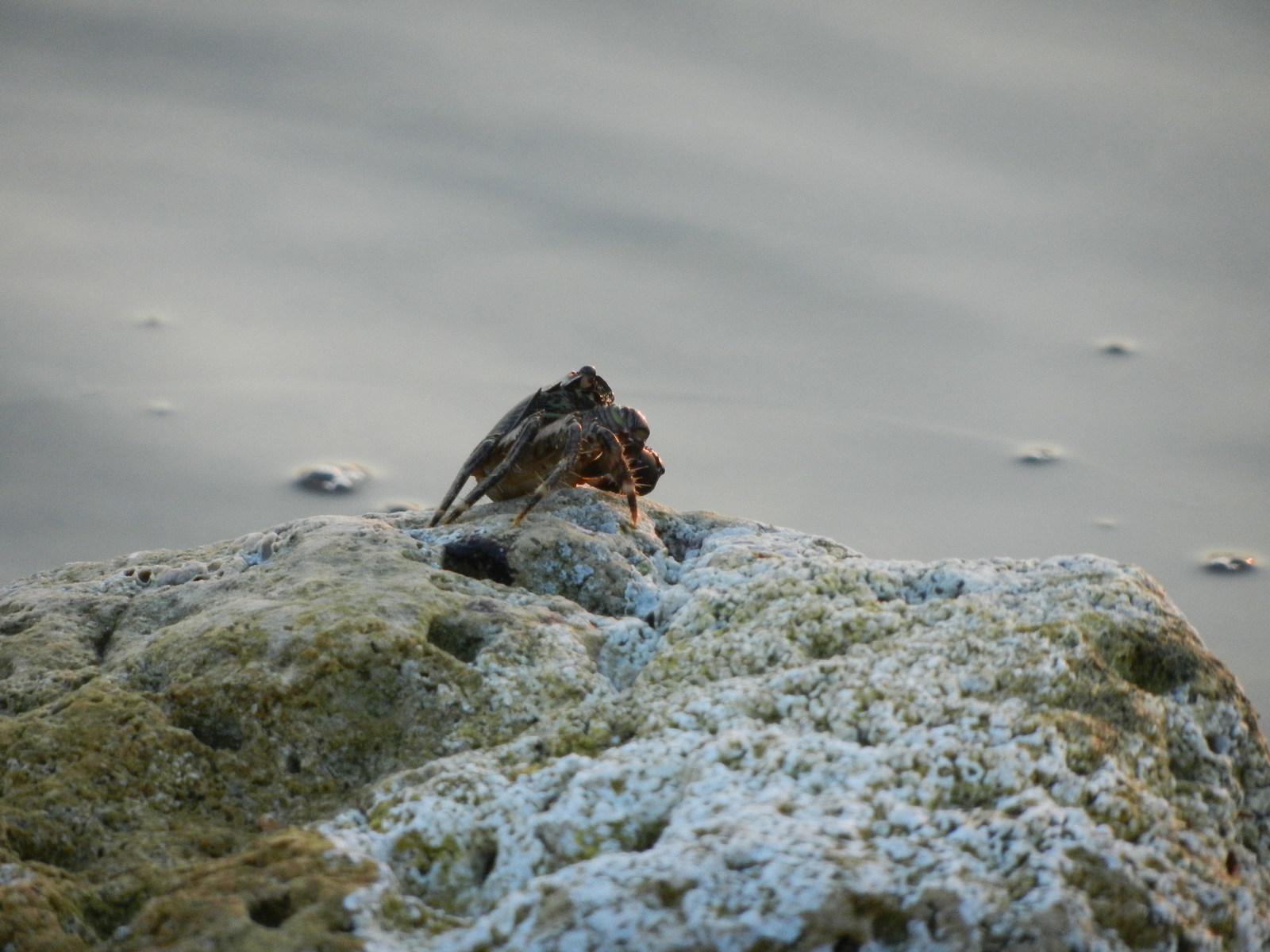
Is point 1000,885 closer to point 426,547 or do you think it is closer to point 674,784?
point 674,784

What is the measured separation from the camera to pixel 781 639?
3.08 m

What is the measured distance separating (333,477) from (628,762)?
4.62 meters

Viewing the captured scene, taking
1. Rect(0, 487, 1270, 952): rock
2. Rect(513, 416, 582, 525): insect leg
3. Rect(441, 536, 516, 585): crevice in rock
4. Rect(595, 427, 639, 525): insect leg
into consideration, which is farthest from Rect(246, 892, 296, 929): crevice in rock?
Rect(595, 427, 639, 525): insect leg

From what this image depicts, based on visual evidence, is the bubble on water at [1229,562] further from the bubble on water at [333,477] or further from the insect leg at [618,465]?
the bubble on water at [333,477]

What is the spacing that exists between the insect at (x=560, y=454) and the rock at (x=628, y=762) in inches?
28.2

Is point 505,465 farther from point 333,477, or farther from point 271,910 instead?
point 333,477

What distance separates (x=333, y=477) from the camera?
6848 mm

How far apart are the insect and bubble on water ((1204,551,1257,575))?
137 inches

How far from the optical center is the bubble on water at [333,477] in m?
6.80

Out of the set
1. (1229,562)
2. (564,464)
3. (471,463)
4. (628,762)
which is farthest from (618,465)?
(1229,562)

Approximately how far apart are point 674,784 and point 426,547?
156cm

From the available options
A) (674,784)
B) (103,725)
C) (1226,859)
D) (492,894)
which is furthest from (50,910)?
(1226,859)

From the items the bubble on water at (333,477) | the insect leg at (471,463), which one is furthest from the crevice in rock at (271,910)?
the bubble on water at (333,477)

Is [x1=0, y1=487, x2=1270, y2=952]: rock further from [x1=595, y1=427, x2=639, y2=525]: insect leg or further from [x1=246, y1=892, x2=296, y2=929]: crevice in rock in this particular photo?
[x1=595, y1=427, x2=639, y2=525]: insect leg
